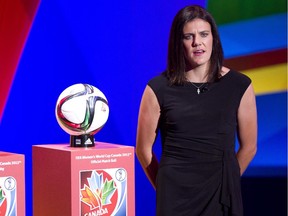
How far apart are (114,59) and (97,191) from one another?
4.44 ft

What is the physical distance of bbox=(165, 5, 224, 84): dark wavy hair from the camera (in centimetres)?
258

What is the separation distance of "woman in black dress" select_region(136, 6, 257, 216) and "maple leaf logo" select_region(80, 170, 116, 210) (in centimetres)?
22

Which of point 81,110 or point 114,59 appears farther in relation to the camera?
point 114,59

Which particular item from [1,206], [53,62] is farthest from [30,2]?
[1,206]

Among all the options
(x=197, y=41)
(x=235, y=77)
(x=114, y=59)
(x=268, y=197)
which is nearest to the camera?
(x=197, y=41)

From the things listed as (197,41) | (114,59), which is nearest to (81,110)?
(197,41)

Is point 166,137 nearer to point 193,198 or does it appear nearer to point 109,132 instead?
point 193,198

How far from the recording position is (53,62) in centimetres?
349

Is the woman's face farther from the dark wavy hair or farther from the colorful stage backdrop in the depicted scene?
the colorful stage backdrop

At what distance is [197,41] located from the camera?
2537 millimetres

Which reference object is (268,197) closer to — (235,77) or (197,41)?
(235,77)

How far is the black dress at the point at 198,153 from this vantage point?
8.39ft

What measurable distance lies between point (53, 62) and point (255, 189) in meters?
1.82

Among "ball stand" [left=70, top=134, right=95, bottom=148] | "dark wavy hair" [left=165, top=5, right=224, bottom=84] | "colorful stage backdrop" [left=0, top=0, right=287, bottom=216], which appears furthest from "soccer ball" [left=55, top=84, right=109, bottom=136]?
"colorful stage backdrop" [left=0, top=0, right=287, bottom=216]
